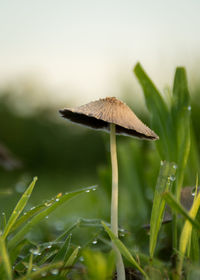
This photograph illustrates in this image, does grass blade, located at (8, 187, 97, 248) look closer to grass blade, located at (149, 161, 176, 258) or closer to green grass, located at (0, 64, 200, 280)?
green grass, located at (0, 64, 200, 280)

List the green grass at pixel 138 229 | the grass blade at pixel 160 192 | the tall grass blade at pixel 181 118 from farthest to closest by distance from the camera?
the tall grass blade at pixel 181 118, the grass blade at pixel 160 192, the green grass at pixel 138 229

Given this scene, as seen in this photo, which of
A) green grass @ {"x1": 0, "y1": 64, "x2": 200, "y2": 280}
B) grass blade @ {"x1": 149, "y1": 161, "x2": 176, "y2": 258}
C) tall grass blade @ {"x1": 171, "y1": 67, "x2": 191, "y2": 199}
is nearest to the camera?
green grass @ {"x1": 0, "y1": 64, "x2": 200, "y2": 280}

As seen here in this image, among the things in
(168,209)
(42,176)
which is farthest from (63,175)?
(168,209)

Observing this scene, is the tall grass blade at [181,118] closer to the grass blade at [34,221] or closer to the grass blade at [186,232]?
the grass blade at [186,232]

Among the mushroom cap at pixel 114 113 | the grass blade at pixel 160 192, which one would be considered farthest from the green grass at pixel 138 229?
the mushroom cap at pixel 114 113

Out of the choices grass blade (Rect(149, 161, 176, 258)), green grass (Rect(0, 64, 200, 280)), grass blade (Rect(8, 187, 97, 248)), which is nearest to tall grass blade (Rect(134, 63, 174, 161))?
green grass (Rect(0, 64, 200, 280))

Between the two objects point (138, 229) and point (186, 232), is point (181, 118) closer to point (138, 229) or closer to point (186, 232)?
point (186, 232)

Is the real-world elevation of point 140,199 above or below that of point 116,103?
below

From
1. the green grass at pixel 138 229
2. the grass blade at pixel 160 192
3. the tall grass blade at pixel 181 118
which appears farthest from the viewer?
the tall grass blade at pixel 181 118

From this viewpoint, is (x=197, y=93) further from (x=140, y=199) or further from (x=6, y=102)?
(x=6, y=102)
